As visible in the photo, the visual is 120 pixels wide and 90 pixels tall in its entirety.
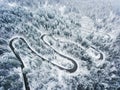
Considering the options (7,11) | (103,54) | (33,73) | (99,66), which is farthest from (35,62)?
(7,11)

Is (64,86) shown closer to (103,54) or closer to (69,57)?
(69,57)

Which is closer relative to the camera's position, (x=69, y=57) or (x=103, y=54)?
(x=69, y=57)

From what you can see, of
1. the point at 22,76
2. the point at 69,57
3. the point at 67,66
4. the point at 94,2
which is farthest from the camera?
the point at 94,2

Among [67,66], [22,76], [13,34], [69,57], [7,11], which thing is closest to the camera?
[22,76]

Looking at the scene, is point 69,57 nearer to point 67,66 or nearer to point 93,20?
point 67,66

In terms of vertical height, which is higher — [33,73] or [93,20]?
[93,20]

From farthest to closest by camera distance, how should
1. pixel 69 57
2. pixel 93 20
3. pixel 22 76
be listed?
pixel 93 20 < pixel 69 57 < pixel 22 76

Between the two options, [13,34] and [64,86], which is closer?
[64,86]

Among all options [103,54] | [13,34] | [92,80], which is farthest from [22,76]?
[103,54]

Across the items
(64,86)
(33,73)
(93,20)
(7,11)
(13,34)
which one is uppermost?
(93,20)
